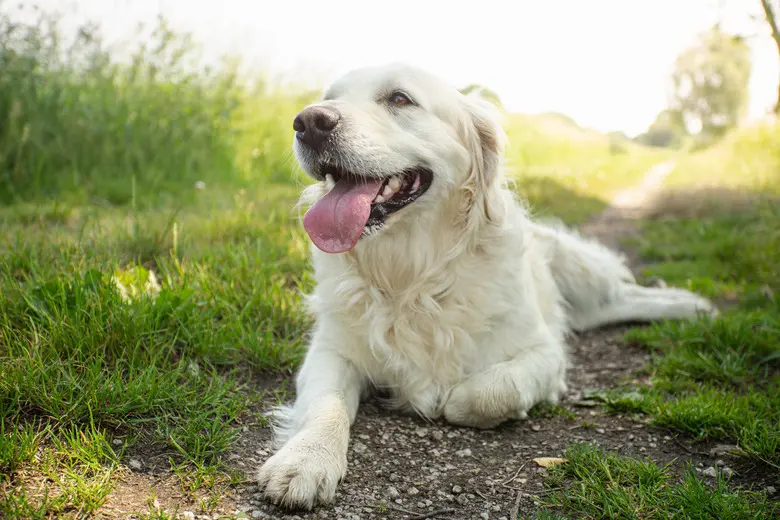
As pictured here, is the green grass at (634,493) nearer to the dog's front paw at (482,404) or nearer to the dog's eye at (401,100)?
the dog's front paw at (482,404)

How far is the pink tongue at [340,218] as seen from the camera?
98.5 inches

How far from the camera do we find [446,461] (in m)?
2.41

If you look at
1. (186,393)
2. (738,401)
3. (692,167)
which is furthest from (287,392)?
(692,167)

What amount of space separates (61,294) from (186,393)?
76 cm

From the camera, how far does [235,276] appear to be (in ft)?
11.6

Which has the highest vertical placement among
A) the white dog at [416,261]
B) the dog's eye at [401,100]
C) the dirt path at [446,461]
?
the dog's eye at [401,100]

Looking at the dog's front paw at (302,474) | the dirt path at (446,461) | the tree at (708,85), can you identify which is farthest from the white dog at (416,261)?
the tree at (708,85)

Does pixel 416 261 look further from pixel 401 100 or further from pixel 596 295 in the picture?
pixel 596 295

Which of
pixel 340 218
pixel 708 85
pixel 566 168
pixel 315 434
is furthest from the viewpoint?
pixel 708 85

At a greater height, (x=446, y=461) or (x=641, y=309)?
(x=641, y=309)

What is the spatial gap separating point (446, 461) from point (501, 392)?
1.27ft

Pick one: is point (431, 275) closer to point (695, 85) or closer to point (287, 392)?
point (287, 392)

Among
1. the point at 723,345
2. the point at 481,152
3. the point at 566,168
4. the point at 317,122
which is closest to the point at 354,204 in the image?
the point at 317,122

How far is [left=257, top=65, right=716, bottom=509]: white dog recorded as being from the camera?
8.36ft
